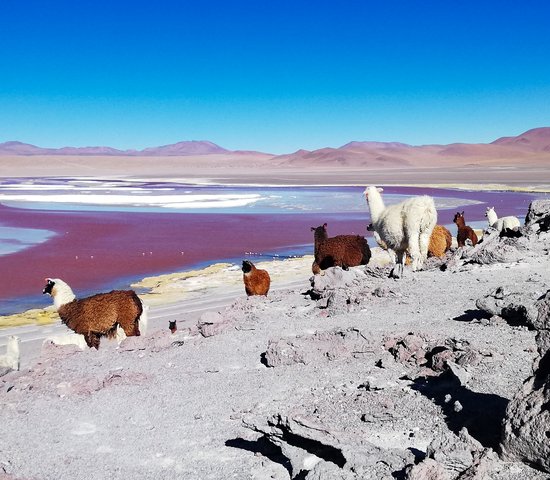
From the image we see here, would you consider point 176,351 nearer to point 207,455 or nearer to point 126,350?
point 126,350

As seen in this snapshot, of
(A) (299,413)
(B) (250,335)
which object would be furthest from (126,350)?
(A) (299,413)

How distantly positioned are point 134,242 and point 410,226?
14.0 meters

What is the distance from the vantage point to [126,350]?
7730 millimetres

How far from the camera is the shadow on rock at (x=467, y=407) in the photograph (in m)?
4.06

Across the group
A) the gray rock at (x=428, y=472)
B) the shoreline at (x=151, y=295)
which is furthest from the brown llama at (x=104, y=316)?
the gray rock at (x=428, y=472)

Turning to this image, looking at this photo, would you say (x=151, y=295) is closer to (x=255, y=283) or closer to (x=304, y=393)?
(x=255, y=283)

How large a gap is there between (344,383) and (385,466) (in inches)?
70.9

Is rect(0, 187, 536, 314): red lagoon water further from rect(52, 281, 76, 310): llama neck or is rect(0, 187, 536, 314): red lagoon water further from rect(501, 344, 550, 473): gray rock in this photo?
rect(501, 344, 550, 473): gray rock

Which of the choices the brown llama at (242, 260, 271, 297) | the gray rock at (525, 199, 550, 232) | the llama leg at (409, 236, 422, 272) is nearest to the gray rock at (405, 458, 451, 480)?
the brown llama at (242, 260, 271, 297)

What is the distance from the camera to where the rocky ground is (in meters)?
3.91

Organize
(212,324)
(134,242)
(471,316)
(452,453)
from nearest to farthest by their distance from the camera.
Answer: (452,453) → (471,316) → (212,324) → (134,242)

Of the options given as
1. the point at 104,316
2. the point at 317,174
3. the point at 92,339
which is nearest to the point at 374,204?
the point at 104,316

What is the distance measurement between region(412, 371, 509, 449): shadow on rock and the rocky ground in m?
0.01

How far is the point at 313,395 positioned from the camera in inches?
217
